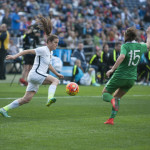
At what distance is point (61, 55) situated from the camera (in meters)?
22.6

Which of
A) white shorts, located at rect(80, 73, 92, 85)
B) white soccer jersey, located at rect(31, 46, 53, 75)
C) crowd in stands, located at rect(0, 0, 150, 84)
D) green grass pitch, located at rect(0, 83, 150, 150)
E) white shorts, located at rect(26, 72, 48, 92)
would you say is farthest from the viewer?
crowd in stands, located at rect(0, 0, 150, 84)

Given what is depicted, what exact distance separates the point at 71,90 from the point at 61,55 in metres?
11.1

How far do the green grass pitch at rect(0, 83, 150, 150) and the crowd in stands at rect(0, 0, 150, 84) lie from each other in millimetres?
13211

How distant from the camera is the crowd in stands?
25938 millimetres

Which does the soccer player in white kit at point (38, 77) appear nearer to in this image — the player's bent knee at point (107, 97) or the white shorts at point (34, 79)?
the white shorts at point (34, 79)

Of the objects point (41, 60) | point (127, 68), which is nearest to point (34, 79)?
point (41, 60)

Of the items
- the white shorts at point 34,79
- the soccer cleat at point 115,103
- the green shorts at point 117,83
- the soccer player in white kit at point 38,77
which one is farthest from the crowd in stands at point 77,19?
the green shorts at point 117,83

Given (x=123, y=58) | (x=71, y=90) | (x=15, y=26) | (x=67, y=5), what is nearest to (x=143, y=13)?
(x=67, y=5)

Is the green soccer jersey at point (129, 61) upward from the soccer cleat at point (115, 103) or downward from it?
upward

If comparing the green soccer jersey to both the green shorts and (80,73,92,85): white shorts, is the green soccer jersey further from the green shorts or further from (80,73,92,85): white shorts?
(80,73,92,85): white shorts

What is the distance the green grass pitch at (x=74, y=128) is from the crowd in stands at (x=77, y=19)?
1321 cm

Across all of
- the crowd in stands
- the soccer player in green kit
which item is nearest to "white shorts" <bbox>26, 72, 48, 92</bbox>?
the soccer player in green kit

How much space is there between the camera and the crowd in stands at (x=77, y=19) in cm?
→ 2594

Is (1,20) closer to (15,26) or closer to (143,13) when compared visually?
(15,26)
